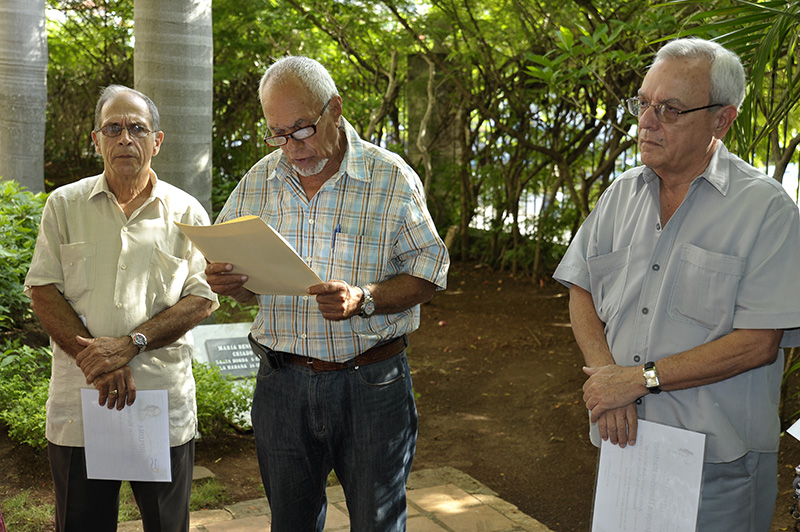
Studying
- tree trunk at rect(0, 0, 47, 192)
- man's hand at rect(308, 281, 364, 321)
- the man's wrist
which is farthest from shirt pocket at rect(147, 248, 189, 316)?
tree trunk at rect(0, 0, 47, 192)

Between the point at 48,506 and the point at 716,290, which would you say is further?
the point at 48,506

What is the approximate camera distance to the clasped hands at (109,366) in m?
2.88

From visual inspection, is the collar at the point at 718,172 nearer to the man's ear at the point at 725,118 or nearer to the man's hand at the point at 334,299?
the man's ear at the point at 725,118

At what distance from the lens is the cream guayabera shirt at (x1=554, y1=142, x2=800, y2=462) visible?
2.30 metres

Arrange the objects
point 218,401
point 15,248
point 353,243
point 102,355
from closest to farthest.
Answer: point 353,243, point 102,355, point 218,401, point 15,248

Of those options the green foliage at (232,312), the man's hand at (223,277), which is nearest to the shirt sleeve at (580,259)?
the man's hand at (223,277)

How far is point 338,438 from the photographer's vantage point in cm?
280

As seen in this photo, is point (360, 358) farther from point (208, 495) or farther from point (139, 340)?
point (208, 495)

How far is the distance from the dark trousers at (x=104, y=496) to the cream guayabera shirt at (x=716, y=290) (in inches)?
66.7

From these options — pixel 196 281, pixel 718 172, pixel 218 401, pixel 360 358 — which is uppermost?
pixel 718 172

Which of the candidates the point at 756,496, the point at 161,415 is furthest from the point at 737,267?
the point at 161,415

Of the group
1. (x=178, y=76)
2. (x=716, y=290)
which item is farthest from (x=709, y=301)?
(x=178, y=76)

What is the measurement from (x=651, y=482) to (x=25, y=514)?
3152 millimetres

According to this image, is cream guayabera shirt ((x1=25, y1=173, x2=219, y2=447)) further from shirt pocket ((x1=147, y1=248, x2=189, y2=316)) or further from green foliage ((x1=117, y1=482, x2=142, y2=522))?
green foliage ((x1=117, y1=482, x2=142, y2=522))
